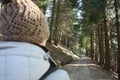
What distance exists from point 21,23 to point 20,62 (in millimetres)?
265

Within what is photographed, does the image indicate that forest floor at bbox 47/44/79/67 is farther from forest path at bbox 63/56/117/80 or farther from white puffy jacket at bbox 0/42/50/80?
white puffy jacket at bbox 0/42/50/80

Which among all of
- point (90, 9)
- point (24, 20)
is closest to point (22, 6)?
point (24, 20)

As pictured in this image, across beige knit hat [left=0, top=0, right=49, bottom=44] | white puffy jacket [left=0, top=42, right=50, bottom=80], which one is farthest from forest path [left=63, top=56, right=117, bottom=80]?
white puffy jacket [left=0, top=42, right=50, bottom=80]

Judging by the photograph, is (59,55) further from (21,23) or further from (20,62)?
(20,62)

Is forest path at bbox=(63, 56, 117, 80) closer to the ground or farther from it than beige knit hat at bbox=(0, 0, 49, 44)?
closer to the ground

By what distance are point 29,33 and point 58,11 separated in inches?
1962

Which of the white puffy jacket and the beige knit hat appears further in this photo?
the beige knit hat

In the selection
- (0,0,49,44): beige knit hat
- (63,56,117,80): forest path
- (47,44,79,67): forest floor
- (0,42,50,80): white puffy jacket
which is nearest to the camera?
(0,42,50,80): white puffy jacket

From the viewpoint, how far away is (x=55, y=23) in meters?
51.9

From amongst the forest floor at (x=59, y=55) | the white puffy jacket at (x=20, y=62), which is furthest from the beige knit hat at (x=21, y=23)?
the forest floor at (x=59, y=55)

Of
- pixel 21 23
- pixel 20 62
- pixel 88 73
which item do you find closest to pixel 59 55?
pixel 88 73

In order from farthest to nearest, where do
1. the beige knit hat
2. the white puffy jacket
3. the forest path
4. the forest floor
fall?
the forest floor, the forest path, the beige knit hat, the white puffy jacket

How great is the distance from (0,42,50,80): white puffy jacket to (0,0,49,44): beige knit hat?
0.25 feet

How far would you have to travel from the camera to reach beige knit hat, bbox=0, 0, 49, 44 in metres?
1.95
